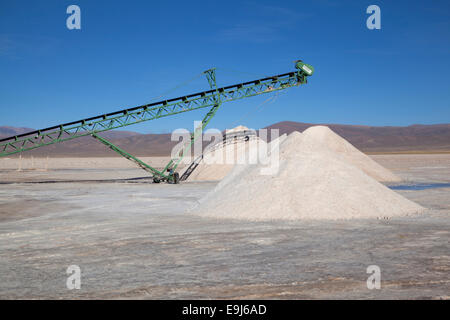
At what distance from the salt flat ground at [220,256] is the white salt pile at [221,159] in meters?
13.4

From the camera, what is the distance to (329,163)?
11.6m

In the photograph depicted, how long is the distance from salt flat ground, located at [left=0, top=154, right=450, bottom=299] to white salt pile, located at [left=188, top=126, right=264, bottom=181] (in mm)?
13365

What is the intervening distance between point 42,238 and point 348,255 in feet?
17.2

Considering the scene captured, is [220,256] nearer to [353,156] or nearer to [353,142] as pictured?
[353,156]

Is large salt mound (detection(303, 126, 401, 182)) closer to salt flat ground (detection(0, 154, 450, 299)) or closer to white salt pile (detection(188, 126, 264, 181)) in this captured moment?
white salt pile (detection(188, 126, 264, 181))

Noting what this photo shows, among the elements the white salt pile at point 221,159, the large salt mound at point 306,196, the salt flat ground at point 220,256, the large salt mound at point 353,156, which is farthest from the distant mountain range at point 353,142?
the salt flat ground at point 220,256

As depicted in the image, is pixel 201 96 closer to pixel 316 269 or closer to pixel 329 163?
pixel 329 163

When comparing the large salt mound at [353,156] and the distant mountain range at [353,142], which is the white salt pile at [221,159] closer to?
the large salt mound at [353,156]

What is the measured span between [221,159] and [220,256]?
18563 mm

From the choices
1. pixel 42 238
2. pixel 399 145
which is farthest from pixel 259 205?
pixel 399 145

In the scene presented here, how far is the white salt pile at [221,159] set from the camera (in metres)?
24.1

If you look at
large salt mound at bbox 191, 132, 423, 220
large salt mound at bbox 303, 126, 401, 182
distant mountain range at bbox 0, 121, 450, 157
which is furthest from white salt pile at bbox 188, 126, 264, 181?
distant mountain range at bbox 0, 121, 450, 157

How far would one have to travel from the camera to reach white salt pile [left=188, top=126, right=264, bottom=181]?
24.1m

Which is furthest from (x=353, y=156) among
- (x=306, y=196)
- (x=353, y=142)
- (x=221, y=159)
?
(x=353, y=142)
